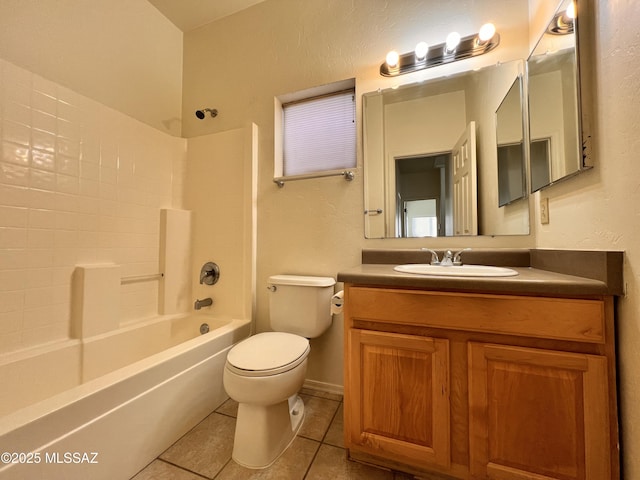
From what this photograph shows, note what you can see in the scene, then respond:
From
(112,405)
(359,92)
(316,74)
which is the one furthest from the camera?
(316,74)

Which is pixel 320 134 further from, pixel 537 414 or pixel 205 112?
pixel 537 414

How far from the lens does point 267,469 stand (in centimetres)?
102

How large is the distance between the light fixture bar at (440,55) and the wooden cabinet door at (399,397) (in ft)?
4.78

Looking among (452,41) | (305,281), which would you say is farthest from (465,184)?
(305,281)

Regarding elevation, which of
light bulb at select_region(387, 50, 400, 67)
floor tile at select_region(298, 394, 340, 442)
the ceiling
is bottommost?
floor tile at select_region(298, 394, 340, 442)

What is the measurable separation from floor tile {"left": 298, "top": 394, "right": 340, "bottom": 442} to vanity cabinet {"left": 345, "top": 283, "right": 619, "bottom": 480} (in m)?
0.28

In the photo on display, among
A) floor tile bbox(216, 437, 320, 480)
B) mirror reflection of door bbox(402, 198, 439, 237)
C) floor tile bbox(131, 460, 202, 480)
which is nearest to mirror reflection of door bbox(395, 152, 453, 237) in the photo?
mirror reflection of door bbox(402, 198, 439, 237)

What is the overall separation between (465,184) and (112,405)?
1869 millimetres

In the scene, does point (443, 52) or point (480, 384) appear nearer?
point (480, 384)

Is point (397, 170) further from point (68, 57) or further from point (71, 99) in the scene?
point (68, 57)

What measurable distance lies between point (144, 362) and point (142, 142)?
1519 mm

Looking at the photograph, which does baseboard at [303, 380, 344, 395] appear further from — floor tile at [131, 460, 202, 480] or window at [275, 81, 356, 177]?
window at [275, 81, 356, 177]

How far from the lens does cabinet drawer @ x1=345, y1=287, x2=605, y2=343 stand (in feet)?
2.39

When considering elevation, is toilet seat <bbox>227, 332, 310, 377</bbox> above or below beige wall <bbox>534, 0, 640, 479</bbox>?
below
